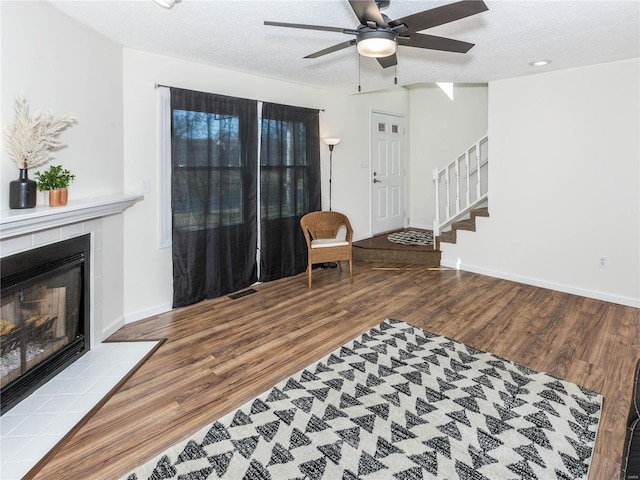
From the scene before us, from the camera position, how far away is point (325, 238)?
4.97m

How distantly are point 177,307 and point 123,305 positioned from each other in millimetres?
510

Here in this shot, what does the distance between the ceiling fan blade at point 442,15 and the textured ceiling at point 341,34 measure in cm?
45

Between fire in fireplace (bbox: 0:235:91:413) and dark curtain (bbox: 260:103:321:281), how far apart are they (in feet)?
6.63

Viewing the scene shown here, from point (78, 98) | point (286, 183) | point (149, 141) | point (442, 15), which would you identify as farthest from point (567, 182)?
point (78, 98)

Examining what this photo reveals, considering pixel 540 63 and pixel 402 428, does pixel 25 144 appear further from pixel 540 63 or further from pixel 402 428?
pixel 540 63

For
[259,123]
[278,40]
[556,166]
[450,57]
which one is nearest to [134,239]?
[259,123]

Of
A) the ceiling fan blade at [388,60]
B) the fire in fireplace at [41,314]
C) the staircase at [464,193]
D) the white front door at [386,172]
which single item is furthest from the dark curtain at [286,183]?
the fire in fireplace at [41,314]

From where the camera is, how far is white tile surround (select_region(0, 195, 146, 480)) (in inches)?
75.3

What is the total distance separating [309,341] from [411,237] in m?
3.65

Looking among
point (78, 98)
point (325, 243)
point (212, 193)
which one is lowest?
point (325, 243)

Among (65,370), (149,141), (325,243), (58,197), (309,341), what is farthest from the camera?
(325,243)

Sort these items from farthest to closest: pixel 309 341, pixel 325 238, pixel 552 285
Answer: pixel 325 238, pixel 552 285, pixel 309 341

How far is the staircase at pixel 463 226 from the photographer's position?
4.92m

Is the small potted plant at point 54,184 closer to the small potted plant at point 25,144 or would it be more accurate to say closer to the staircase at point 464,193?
the small potted plant at point 25,144
